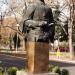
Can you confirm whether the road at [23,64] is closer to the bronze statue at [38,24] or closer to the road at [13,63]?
the road at [13,63]

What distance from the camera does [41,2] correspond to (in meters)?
11.5

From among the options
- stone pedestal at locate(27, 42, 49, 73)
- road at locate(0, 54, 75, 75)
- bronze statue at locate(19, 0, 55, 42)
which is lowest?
road at locate(0, 54, 75, 75)

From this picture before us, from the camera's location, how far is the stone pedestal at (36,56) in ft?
35.8

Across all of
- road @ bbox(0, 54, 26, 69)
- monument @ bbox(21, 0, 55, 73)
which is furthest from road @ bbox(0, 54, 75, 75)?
monument @ bbox(21, 0, 55, 73)

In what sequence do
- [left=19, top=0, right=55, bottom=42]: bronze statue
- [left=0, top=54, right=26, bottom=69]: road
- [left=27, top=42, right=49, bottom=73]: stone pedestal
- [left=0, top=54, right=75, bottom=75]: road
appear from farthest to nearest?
[left=0, top=54, right=26, bottom=69]: road
[left=0, top=54, right=75, bottom=75]: road
[left=19, top=0, right=55, bottom=42]: bronze statue
[left=27, top=42, right=49, bottom=73]: stone pedestal

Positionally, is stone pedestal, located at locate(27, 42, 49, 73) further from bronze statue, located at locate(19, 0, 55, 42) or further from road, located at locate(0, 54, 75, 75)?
road, located at locate(0, 54, 75, 75)

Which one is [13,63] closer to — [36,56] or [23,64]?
[23,64]

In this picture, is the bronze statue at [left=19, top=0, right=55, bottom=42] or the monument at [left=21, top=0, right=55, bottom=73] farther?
the bronze statue at [left=19, top=0, right=55, bottom=42]

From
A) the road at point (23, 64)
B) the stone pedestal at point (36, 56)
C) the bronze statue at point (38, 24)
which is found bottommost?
the road at point (23, 64)

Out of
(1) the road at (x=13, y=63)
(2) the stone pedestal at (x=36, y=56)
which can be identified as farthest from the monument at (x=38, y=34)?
(1) the road at (x=13, y=63)

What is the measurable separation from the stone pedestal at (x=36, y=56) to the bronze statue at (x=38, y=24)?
0.21 m

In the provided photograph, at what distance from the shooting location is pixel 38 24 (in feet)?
36.5

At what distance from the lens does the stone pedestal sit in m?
10.9

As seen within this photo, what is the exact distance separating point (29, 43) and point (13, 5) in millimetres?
40945
